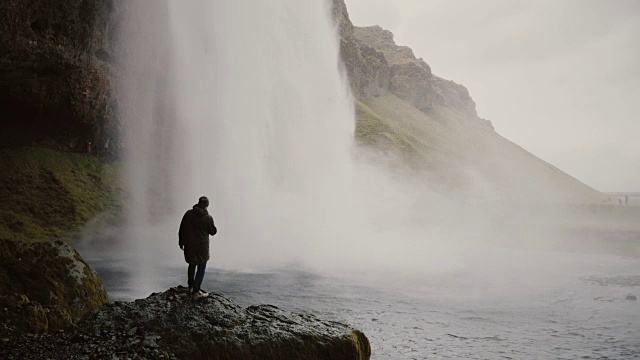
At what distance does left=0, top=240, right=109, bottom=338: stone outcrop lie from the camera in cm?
853

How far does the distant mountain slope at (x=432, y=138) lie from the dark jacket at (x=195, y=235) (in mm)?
76687

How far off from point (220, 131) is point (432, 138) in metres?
98.4

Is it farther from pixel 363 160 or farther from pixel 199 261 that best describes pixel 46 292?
pixel 363 160

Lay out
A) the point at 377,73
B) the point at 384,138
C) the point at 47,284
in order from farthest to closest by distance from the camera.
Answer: the point at 377,73
the point at 384,138
the point at 47,284

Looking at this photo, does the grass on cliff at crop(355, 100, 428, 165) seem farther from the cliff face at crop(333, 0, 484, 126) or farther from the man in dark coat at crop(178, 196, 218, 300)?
the man in dark coat at crop(178, 196, 218, 300)

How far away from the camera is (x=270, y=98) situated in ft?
126

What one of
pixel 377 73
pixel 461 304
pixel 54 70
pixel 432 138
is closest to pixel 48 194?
pixel 54 70

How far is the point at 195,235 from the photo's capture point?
29.7 feet

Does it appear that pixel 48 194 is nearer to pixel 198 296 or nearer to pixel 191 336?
pixel 198 296

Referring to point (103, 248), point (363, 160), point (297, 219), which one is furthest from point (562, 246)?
point (363, 160)

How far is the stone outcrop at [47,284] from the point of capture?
8.53 m

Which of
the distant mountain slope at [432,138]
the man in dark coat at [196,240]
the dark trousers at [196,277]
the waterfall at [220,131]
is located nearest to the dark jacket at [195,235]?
the man in dark coat at [196,240]

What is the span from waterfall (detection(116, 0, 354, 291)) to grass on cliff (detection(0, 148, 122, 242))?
8.79 feet

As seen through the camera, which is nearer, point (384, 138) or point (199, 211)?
point (199, 211)
